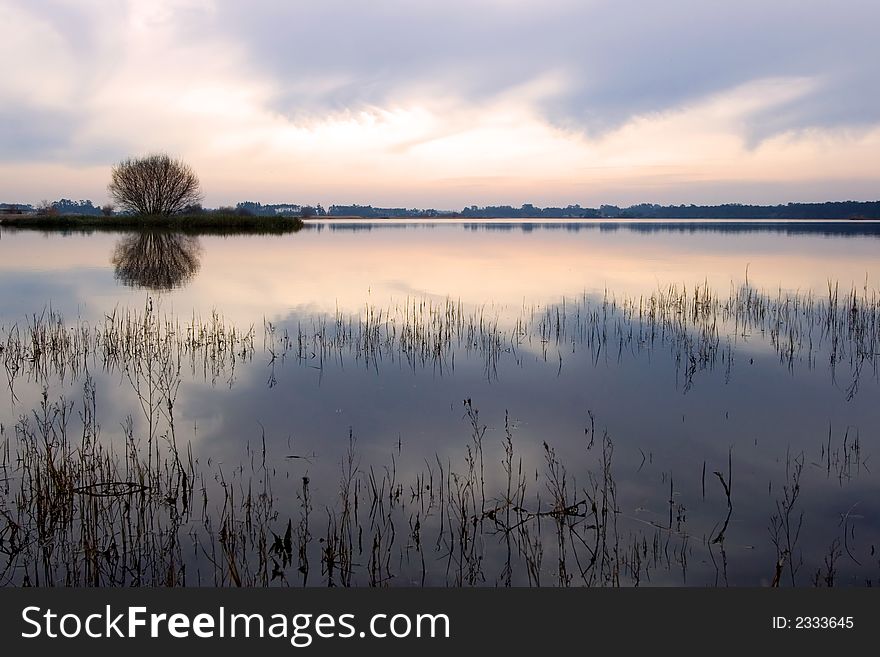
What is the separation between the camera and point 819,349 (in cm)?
1147

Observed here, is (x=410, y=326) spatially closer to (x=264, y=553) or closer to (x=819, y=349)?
(x=819, y=349)

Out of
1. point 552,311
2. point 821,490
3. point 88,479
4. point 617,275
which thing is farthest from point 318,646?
point 617,275

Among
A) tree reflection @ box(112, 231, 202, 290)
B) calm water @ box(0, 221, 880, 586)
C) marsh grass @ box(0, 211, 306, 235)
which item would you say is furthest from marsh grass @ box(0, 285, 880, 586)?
marsh grass @ box(0, 211, 306, 235)

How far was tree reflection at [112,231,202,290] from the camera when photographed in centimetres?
2147

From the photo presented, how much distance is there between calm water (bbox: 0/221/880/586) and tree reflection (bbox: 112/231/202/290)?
346cm

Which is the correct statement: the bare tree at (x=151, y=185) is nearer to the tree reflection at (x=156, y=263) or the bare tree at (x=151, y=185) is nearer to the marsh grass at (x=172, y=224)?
the marsh grass at (x=172, y=224)

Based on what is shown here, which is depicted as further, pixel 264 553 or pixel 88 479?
pixel 88 479

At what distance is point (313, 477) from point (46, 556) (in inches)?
85.9

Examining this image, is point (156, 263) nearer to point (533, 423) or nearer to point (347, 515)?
point (533, 423)

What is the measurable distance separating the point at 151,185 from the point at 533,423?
213 ft

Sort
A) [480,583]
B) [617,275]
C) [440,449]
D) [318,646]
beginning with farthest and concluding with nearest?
[617,275] < [440,449] < [480,583] < [318,646]

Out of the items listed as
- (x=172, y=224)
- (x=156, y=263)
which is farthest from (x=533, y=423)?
(x=172, y=224)

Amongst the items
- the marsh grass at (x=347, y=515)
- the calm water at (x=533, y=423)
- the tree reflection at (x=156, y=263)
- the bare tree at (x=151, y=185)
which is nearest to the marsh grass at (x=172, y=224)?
the bare tree at (x=151, y=185)

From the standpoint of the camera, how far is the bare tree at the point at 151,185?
63469 millimetres
